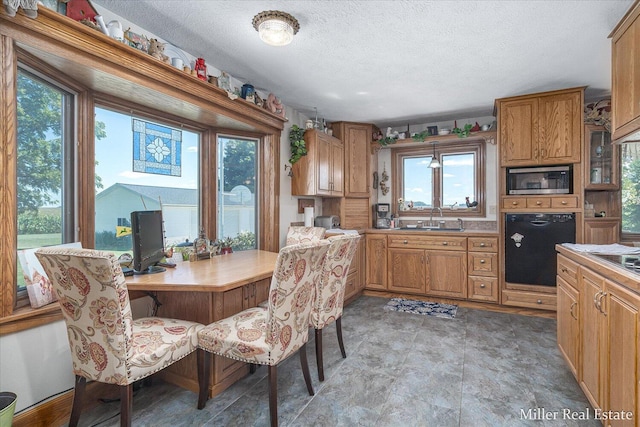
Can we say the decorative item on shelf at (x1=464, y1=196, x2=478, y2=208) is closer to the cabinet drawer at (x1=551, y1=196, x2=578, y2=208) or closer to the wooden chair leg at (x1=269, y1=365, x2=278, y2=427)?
the cabinet drawer at (x1=551, y1=196, x2=578, y2=208)

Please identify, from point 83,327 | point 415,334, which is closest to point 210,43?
point 83,327

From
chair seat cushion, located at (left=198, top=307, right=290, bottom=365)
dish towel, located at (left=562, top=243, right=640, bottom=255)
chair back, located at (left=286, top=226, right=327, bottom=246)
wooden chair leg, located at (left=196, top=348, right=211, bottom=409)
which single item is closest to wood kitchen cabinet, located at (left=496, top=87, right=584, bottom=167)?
dish towel, located at (left=562, top=243, right=640, bottom=255)

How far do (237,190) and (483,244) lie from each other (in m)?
2.94

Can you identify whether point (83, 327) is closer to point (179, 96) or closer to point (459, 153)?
point (179, 96)

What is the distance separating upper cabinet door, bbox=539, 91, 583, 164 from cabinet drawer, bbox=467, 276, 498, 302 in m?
1.49

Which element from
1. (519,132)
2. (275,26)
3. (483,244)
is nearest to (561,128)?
(519,132)

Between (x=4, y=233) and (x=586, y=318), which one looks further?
(x=586, y=318)

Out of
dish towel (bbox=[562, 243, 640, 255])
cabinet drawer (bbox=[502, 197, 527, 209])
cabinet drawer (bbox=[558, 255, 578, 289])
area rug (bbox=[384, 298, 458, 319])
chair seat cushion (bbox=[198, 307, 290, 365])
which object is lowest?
area rug (bbox=[384, 298, 458, 319])

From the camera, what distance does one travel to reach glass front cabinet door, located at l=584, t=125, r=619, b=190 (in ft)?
11.2

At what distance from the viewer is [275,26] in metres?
2.08

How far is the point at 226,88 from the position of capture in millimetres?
2709

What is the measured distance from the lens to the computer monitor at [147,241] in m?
2.05

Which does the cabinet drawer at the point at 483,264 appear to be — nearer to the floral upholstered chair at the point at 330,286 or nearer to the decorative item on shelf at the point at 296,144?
the floral upholstered chair at the point at 330,286

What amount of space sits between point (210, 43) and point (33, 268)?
1905mm
